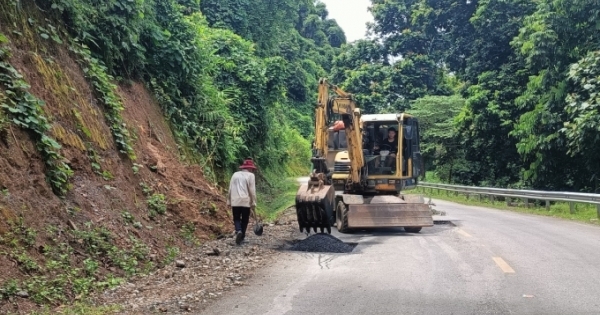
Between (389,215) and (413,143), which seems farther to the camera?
(413,143)

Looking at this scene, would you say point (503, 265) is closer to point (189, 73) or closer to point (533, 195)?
point (189, 73)

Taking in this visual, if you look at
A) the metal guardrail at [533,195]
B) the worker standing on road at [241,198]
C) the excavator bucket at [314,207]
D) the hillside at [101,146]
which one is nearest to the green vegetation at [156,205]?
the hillside at [101,146]

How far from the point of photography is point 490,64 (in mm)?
29609

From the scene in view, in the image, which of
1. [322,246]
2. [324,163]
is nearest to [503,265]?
[322,246]

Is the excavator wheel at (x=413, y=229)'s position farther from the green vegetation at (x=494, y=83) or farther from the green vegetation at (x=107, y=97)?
the green vegetation at (x=494, y=83)

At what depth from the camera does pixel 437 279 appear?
26.6 ft

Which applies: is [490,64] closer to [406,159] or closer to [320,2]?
[406,159]

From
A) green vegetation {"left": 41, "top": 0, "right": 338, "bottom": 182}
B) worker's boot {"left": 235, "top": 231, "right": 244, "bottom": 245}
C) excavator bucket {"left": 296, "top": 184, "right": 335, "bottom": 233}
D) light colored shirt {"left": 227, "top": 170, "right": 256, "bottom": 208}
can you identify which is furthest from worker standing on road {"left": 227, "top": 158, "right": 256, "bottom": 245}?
green vegetation {"left": 41, "top": 0, "right": 338, "bottom": 182}

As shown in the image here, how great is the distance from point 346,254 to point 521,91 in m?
19.6

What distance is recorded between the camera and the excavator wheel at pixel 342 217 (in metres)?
14.5

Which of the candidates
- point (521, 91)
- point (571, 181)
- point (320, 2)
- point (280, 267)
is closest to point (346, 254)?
point (280, 267)

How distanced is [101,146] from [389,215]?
708 centimetres

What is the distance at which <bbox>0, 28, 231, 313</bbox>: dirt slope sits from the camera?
737 centimetres

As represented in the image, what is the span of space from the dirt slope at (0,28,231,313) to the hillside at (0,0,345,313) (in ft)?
0.08
